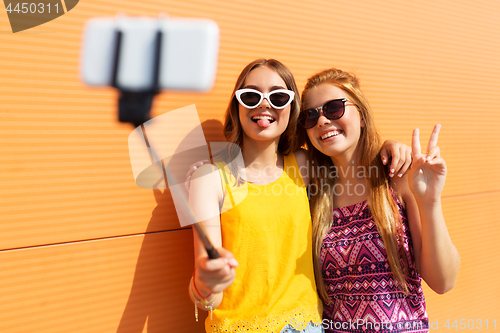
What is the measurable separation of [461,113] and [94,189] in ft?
9.02

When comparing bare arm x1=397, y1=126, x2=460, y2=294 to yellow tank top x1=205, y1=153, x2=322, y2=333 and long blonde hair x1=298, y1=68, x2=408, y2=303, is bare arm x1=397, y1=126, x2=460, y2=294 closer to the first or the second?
long blonde hair x1=298, y1=68, x2=408, y2=303

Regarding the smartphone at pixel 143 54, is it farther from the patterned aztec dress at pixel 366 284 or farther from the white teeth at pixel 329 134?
the patterned aztec dress at pixel 366 284

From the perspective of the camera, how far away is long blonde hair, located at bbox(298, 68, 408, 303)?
4.98ft

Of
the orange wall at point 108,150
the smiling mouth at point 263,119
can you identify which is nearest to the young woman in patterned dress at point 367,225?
the smiling mouth at point 263,119

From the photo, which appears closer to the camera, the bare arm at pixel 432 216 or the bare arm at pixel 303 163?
the bare arm at pixel 432 216

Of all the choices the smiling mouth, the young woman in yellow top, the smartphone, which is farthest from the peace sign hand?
the smartphone

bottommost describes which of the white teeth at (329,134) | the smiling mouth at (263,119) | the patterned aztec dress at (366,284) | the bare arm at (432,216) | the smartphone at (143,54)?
the patterned aztec dress at (366,284)

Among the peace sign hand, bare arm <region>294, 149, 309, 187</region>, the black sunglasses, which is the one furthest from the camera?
bare arm <region>294, 149, 309, 187</region>

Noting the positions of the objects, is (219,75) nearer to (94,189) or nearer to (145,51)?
(94,189)

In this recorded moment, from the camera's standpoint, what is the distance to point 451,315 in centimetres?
245

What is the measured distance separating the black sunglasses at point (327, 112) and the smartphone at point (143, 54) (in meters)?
1.09

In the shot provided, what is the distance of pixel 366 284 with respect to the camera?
4.99ft

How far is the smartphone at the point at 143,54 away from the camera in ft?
1.88

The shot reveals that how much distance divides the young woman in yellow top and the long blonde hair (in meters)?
0.06
